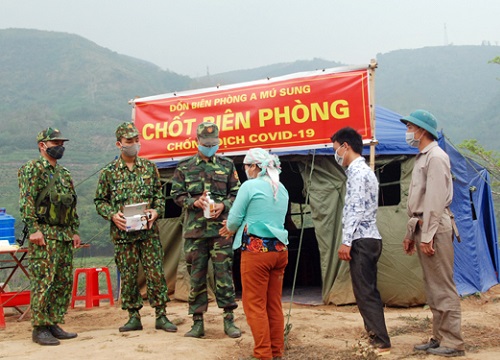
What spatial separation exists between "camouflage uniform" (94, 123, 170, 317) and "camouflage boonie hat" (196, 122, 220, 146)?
→ 0.63 m

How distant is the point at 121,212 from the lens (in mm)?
5523

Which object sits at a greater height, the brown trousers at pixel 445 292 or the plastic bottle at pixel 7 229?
the plastic bottle at pixel 7 229

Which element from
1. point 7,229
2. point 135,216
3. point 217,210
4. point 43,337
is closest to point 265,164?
point 217,210

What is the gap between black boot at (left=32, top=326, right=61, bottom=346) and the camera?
524 centimetres

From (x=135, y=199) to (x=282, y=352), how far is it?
1930mm

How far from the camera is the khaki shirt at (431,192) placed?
466cm

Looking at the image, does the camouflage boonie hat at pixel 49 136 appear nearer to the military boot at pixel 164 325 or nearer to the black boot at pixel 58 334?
the black boot at pixel 58 334

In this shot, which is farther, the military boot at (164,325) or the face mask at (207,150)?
the military boot at (164,325)

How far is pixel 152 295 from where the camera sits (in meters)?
5.61

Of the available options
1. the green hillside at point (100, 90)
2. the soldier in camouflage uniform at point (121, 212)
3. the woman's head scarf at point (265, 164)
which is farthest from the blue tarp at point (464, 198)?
the green hillside at point (100, 90)

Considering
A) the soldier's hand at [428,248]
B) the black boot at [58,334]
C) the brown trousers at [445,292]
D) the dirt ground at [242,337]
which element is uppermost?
the soldier's hand at [428,248]

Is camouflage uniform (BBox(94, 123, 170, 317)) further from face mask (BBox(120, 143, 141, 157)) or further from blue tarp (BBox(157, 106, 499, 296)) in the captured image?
blue tarp (BBox(157, 106, 499, 296))

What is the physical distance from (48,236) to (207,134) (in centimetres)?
163

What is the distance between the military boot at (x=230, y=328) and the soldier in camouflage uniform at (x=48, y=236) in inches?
53.6
